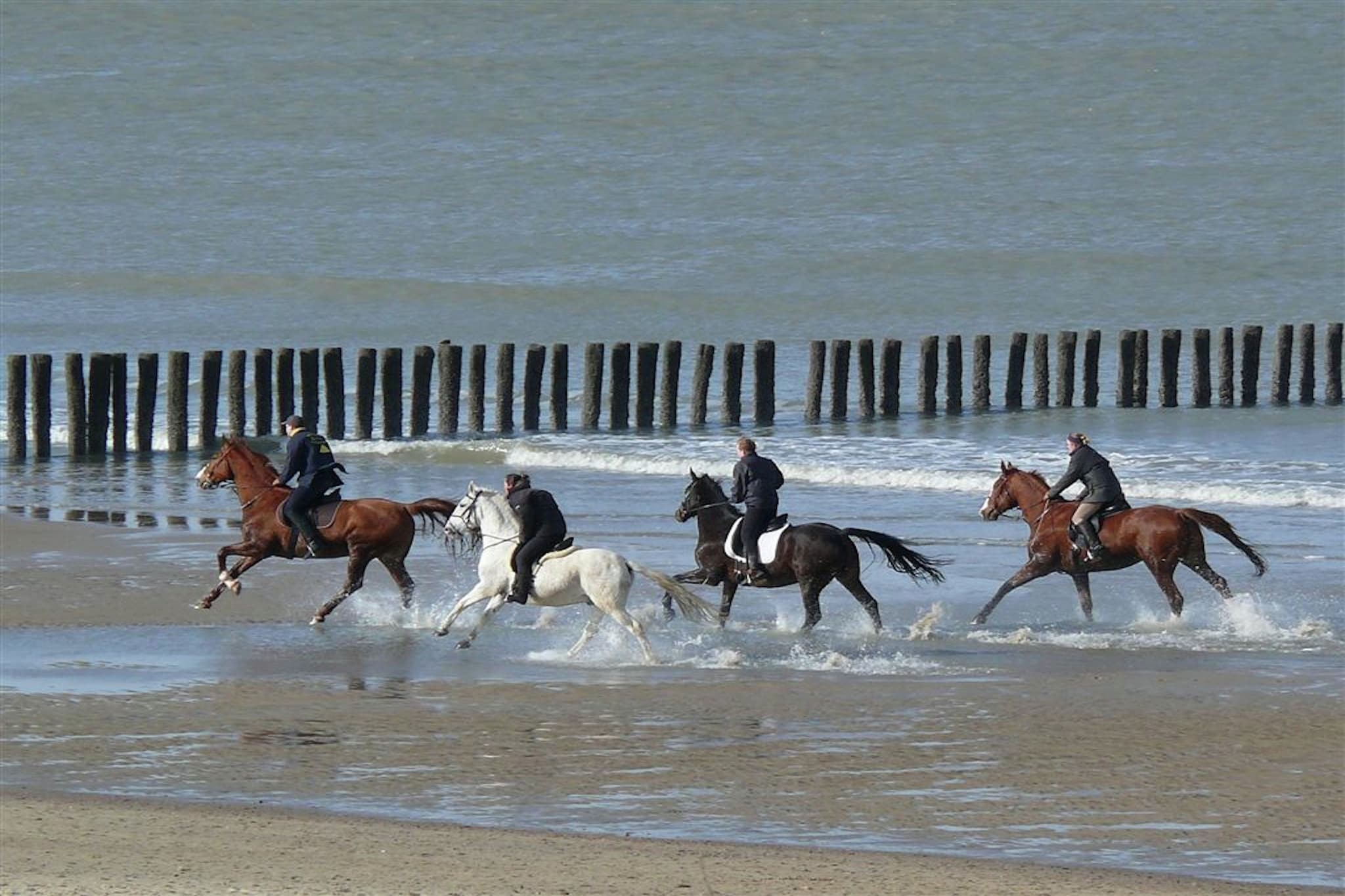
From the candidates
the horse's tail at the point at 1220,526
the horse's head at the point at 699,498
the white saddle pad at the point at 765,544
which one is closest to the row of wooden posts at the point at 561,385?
the horse's head at the point at 699,498

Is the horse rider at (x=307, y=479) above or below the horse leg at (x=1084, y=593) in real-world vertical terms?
above

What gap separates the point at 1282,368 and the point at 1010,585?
2064cm

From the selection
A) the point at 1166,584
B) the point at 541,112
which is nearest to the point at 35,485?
the point at 1166,584

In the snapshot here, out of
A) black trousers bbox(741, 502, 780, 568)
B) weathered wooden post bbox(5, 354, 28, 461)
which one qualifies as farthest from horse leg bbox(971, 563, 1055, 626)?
weathered wooden post bbox(5, 354, 28, 461)

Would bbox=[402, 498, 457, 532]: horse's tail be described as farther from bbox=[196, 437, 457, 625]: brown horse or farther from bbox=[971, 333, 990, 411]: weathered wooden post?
bbox=[971, 333, 990, 411]: weathered wooden post

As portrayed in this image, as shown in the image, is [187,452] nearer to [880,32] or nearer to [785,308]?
[785,308]

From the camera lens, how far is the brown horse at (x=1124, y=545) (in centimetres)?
1703

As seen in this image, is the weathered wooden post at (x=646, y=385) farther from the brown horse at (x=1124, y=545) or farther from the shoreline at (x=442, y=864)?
the shoreline at (x=442, y=864)

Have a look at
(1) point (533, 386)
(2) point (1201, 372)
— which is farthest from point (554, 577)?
(2) point (1201, 372)

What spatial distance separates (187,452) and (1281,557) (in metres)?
15.7

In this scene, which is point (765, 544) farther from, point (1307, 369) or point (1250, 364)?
point (1307, 369)

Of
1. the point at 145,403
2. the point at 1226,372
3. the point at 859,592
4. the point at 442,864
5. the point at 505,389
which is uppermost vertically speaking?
the point at 1226,372

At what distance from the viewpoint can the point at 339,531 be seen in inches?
694

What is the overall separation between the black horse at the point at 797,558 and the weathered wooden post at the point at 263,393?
49.1ft
